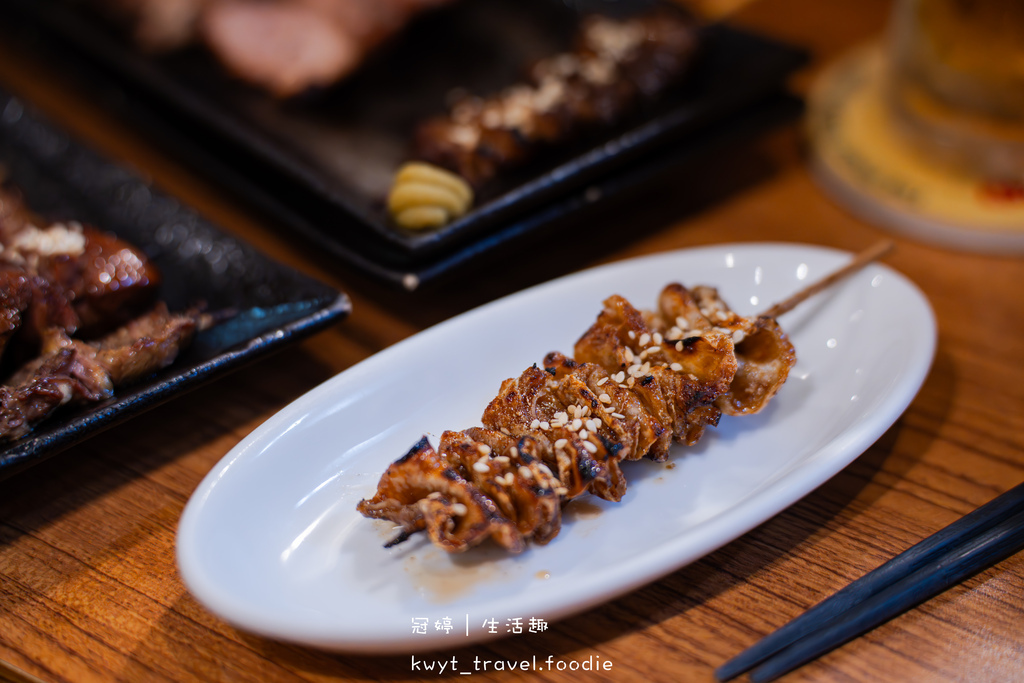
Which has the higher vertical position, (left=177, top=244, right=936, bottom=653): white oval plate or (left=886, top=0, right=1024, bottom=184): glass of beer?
(left=886, top=0, right=1024, bottom=184): glass of beer

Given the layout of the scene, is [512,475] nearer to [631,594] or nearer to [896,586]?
[631,594]

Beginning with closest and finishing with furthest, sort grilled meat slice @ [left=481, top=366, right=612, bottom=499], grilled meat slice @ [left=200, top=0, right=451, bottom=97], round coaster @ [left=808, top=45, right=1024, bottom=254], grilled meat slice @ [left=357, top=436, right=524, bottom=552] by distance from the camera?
grilled meat slice @ [left=357, top=436, right=524, bottom=552] → grilled meat slice @ [left=481, top=366, right=612, bottom=499] → round coaster @ [left=808, top=45, right=1024, bottom=254] → grilled meat slice @ [left=200, top=0, right=451, bottom=97]

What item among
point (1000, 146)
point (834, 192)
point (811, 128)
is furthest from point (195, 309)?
point (1000, 146)

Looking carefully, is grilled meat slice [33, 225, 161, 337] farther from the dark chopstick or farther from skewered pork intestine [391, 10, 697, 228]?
the dark chopstick

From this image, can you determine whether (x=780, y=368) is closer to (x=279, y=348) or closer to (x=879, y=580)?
(x=879, y=580)

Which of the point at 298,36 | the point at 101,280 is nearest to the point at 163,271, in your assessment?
the point at 101,280

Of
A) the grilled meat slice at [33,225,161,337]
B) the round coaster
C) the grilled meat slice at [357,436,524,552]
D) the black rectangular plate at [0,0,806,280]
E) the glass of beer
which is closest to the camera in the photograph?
the grilled meat slice at [357,436,524,552]

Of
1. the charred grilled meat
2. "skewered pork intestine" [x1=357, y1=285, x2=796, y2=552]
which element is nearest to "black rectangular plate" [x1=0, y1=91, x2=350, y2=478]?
"skewered pork intestine" [x1=357, y1=285, x2=796, y2=552]

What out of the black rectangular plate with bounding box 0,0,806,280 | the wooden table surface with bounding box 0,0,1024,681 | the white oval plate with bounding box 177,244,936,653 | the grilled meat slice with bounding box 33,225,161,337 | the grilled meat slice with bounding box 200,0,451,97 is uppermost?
the grilled meat slice with bounding box 200,0,451,97
